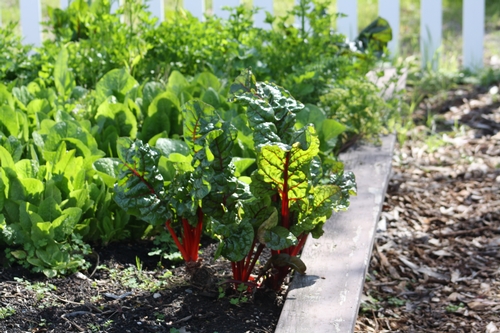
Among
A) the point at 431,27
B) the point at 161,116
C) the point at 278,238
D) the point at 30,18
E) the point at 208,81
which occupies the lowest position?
the point at 278,238

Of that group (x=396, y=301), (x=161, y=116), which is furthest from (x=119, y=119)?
(x=396, y=301)

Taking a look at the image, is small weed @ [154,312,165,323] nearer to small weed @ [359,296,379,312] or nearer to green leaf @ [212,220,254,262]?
green leaf @ [212,220,254,262]

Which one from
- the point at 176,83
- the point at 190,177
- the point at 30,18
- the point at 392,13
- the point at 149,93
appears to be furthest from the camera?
the point at 392,13

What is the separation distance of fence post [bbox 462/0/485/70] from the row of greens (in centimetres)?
237

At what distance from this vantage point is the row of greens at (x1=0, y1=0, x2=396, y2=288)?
2.19 m

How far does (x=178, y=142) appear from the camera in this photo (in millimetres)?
2719

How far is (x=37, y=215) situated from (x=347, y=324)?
107 centimetres

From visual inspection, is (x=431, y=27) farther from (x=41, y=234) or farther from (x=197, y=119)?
(x=41, y=234)

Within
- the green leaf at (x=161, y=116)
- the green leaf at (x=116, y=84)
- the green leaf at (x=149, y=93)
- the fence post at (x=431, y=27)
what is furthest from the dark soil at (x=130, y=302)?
the fence post at (x=431, y=27)

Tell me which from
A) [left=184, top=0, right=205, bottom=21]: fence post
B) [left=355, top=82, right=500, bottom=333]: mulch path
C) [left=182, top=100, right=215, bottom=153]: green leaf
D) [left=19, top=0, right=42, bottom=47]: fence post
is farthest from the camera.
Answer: [left=184, top=0, right=205, bottom=21]: fence post

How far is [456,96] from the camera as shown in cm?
561

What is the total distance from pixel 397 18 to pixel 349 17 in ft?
1.35

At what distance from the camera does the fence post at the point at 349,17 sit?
609 centimetres

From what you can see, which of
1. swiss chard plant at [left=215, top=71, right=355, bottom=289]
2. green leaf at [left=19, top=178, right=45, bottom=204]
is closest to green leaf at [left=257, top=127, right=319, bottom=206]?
swiss chard plant at [left=215, top=71, right=355, bottom=289]
